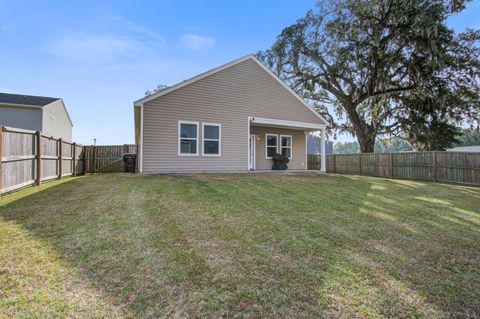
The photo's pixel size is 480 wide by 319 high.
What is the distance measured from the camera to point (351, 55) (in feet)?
55.5

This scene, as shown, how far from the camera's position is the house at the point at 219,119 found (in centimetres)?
1020

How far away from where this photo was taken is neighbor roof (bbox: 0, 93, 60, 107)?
15573mm

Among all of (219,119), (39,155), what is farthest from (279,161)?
(39,155)

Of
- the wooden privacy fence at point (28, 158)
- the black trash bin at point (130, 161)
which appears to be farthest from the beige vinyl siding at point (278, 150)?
the wooden privacy fence at point (28, 158)

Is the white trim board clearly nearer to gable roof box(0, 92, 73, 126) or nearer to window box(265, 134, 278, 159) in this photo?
window box(265, 134, 278, 159)

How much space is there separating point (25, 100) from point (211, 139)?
14.0 metres

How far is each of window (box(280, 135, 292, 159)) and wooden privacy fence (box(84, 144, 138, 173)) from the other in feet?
30.3

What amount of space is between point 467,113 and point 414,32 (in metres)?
6.74

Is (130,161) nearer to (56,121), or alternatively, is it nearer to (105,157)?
(105,157)

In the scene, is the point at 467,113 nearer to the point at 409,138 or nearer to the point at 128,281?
the point at 409,138

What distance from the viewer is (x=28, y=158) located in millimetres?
6742

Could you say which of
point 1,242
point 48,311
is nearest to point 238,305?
point 48,311

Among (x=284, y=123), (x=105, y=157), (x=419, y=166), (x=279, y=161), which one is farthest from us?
(x=105, y=157)

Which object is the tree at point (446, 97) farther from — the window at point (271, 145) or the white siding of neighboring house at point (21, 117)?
the white siding of neighboring house at point (21, 117)
